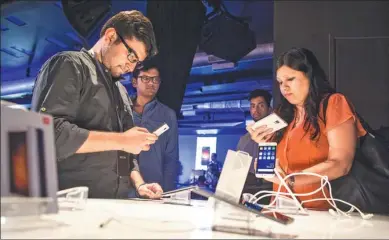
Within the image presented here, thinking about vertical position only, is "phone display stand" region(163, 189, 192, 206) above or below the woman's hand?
below

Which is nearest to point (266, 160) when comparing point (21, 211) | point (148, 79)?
point (21, 211)

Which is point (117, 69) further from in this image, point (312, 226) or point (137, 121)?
point (137, 121)

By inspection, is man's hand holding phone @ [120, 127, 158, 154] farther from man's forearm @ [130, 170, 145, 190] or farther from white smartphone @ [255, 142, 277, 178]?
white smartphone @ [255, 142, 277, 178]

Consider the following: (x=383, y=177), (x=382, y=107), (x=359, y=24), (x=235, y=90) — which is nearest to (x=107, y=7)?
(x=359, y=24)

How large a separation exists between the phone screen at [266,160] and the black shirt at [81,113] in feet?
1.80

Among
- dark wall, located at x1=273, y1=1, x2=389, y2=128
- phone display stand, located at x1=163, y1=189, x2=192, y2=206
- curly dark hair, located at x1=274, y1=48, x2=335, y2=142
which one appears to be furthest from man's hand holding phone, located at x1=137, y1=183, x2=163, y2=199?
dark wall, located at x1=273, y1=1, x2=389, y2=128

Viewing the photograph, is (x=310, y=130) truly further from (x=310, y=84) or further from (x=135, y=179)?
(x=135, y=179)

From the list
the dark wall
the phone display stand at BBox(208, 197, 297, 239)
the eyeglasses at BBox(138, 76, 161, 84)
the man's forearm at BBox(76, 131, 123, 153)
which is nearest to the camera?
the phone display stand at BBox(208, 197, 297, 239)

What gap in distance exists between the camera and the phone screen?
1.45 meters

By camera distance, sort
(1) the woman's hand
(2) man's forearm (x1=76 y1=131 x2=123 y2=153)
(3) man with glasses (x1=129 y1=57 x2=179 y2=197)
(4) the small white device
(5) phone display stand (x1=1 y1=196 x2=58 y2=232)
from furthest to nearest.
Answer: (3) man with glasses (x1=129 y1=57 x2=179 y2=197), (1) the woman's hand, (2) man's forearm (x1=76 y1=131 x2=123 y2=153), (4) the small white device, (5) phone display stand (x1=1 y1=196 x2=58 y2=232)

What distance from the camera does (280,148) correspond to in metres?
1.77

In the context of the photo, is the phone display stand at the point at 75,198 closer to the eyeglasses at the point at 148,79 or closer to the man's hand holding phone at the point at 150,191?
the man's hand holding phone at the point at 150,191

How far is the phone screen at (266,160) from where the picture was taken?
4.76 feet

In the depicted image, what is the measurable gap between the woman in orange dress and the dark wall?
3.15 ft
